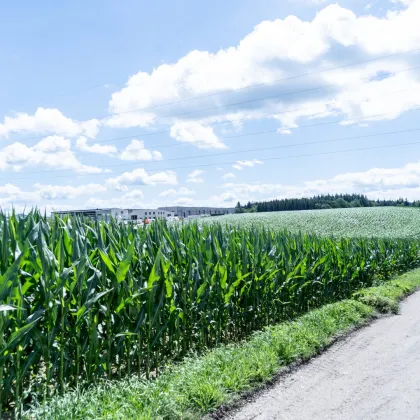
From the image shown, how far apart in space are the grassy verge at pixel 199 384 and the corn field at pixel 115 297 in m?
0.37

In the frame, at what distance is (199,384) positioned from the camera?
451cm

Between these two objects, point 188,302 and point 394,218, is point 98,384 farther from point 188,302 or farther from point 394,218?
point 394,218

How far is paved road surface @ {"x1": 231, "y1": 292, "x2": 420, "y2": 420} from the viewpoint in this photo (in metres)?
4.51

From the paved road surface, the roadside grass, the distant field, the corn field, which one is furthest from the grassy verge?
the distant field

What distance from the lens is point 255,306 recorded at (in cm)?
798

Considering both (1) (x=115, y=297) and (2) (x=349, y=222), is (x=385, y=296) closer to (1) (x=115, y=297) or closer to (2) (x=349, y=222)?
(1) (x=115, y=297)

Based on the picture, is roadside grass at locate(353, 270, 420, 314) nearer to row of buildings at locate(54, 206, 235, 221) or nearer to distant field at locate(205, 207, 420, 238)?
row of buildings at locate(54, 206, 235, 221)

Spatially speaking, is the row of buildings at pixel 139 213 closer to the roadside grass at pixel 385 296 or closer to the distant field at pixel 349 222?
the roadside grass at pixel 385 296

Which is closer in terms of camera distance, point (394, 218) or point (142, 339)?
point (142, 339)

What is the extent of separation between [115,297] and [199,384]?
4.32 ft

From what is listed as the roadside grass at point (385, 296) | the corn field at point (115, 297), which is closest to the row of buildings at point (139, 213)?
the corn field at point (115, 297)

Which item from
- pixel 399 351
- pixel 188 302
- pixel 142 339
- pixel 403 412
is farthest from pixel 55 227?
pixel 399 351

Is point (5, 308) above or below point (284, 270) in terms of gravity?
above

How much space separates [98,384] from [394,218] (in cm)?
5567
